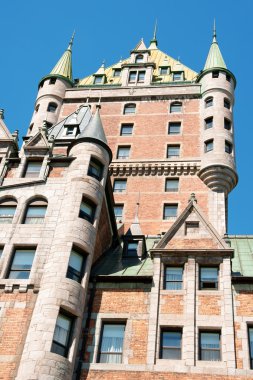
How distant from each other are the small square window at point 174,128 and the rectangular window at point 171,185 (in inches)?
222

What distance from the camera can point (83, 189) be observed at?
98.5ft

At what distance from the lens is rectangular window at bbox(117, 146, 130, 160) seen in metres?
49.4

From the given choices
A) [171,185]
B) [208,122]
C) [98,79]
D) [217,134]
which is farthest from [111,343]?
[98,79]

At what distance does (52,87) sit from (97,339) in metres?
36.0

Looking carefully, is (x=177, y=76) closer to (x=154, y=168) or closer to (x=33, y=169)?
(x=154, y=168)

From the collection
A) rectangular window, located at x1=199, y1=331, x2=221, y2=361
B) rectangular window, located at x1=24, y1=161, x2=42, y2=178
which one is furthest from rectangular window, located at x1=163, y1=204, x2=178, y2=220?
rectangular window, located at x1=199, y1=331, x2=221, y2=361

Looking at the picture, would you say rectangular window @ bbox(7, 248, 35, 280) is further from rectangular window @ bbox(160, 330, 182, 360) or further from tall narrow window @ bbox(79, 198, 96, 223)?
rectangular window @ bbox(160, 330, 182, 360)

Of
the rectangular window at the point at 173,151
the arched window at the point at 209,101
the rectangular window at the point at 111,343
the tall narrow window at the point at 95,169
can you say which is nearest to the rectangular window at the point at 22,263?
the rectangular window at the point at 111,343

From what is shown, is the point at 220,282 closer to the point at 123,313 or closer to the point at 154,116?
the point at 123,313

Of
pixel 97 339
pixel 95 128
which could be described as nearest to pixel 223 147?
pixel 95 128

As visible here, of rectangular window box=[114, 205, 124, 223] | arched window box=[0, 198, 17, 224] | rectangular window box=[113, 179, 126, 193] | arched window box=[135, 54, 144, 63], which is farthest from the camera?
arched window box=[135, 54, 144, 63]

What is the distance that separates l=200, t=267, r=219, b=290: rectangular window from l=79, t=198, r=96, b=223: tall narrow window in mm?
6749

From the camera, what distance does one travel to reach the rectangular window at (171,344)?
24.8 meters

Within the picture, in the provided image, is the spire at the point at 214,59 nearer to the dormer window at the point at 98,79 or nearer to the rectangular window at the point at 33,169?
the dormer window at the point at 98,79
